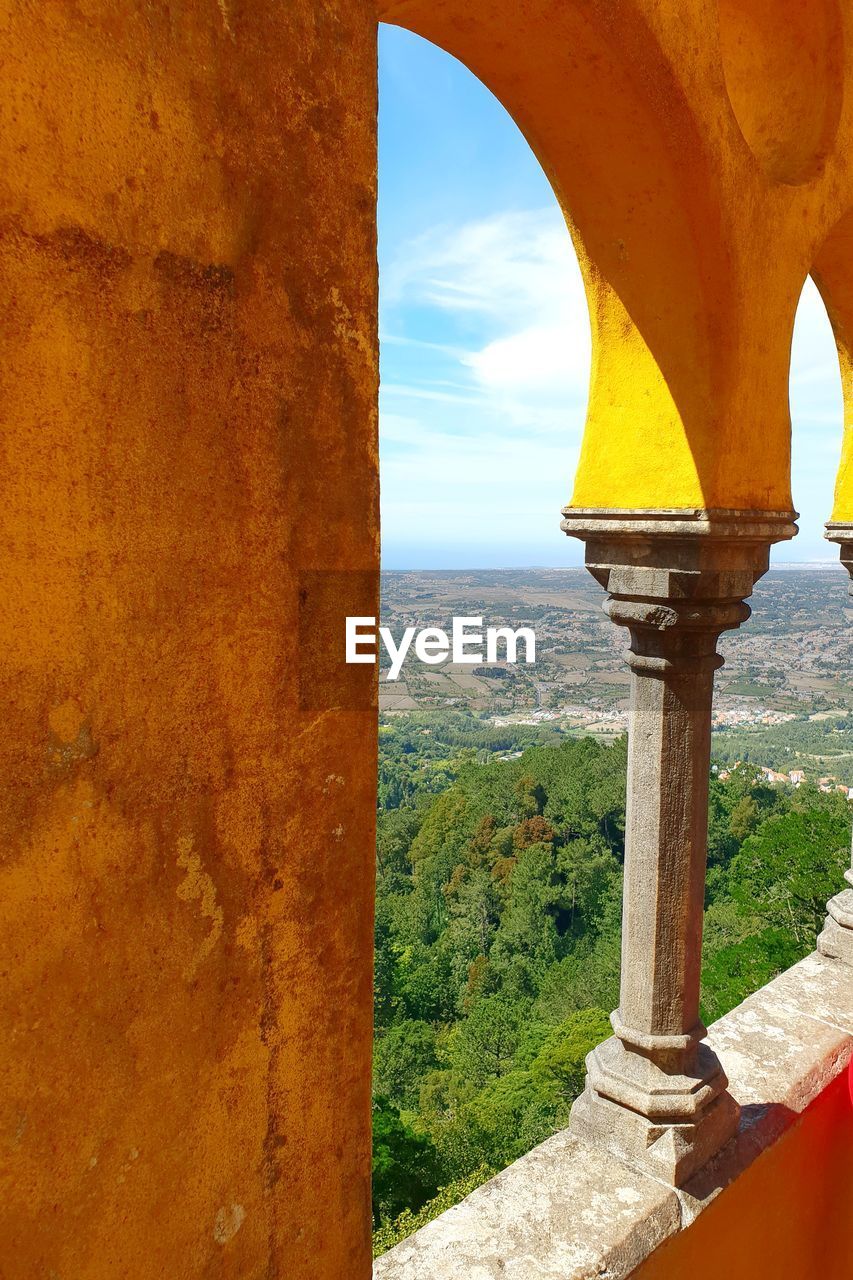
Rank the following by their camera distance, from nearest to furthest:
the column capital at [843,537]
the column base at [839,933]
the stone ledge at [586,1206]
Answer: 1. the stone ledge at [586,1206]
2. the column capital at [843,537]
3. the column base at [839,933]

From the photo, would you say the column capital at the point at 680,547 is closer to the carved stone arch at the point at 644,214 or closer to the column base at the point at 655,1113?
the carved stone arch at the point at 644,214

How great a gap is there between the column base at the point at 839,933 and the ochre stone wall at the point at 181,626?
472cm

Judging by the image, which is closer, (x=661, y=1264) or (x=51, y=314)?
(x=51, y=314)

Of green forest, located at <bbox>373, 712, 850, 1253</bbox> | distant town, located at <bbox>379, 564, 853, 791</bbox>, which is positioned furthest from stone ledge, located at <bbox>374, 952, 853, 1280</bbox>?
green forest, located at <bbox>373, 712, 850, 1253</bbox>

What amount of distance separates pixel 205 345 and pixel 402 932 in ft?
125

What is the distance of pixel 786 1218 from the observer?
13.4 feet

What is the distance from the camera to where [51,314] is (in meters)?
1.18

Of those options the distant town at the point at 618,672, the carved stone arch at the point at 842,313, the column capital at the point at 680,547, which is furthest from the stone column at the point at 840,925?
the column capital at the point at 680,547

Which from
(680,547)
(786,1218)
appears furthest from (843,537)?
(786,1218)

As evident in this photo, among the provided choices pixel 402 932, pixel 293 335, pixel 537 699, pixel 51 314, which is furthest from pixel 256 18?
pixel 402 932

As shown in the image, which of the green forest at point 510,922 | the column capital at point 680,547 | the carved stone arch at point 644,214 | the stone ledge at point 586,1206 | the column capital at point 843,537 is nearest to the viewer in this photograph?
the carved stone arch at point 644,214

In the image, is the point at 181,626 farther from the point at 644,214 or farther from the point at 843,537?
the point at 843,537

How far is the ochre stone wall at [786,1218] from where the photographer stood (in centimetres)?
339

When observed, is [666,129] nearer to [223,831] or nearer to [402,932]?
[223,831]
